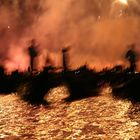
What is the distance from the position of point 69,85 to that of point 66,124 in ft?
27.0

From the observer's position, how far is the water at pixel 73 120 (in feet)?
55.7

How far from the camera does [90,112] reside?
20391mm

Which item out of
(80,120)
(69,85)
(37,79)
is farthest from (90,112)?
(37,79)

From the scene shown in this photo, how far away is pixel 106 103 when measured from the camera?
70.2 ft

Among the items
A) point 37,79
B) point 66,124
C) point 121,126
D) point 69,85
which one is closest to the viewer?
point 121,126

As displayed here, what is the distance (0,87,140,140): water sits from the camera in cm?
1697

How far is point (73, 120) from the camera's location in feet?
63.8

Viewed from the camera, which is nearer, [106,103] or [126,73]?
[106,103]

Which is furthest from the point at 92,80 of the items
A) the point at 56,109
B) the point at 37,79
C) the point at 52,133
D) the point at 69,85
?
the point at 52,133

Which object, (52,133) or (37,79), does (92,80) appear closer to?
(37,79)

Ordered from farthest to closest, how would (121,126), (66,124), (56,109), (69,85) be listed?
(69,85) < (56,109) < (66,124) < (121,126)

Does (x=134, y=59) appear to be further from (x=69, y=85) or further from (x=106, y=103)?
(x=106, y=103)

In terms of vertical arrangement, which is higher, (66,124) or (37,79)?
(37,79)

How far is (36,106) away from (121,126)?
24.9 feet
